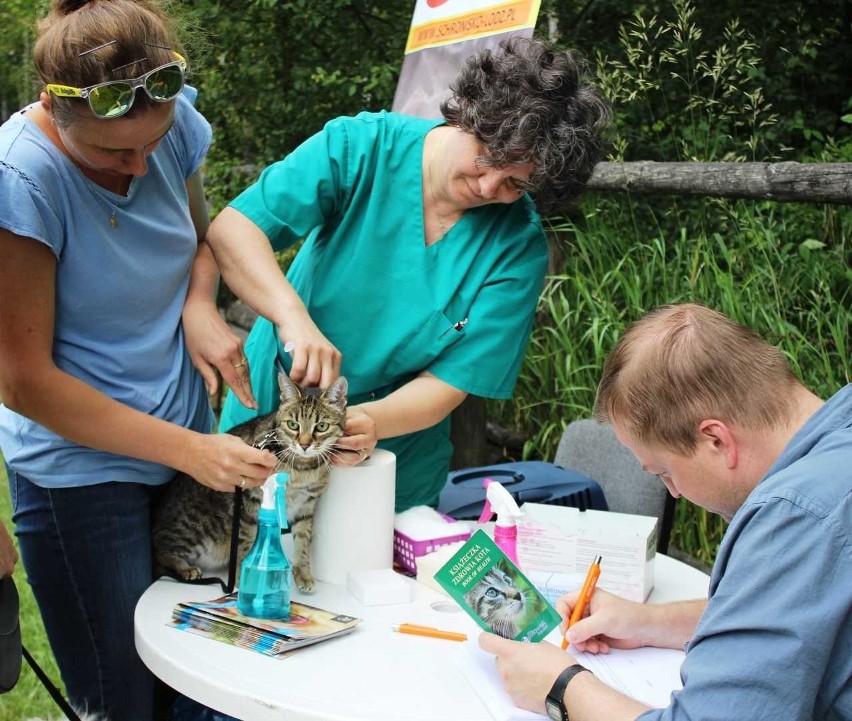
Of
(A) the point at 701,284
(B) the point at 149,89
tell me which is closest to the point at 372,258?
(B) the point at 149,89

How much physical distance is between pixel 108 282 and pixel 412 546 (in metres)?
0.87

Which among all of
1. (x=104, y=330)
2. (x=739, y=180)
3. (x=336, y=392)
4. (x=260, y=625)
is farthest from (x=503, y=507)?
(x=739, y=180)

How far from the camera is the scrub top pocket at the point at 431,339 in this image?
234cm

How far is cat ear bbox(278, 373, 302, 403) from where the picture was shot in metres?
2.11

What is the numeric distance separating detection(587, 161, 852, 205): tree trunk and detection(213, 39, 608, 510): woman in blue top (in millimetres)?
1182

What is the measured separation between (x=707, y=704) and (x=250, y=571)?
92 centimetres

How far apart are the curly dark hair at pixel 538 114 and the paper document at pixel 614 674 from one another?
41.1 inches

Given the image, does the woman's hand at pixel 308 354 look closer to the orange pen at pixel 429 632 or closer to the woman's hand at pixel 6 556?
the orange pen at pixel 429 632

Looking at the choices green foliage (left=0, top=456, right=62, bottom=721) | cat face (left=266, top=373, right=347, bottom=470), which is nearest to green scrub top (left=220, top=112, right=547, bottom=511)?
cat face (left=266, top=373, right=347, bottom=470)

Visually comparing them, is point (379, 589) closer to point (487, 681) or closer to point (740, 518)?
point (487, 681)

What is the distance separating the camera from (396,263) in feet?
7.86

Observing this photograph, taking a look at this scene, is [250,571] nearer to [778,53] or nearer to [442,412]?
[442,412]

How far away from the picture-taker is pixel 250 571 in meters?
1.83

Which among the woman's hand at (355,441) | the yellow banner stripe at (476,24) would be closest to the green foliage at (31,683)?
the woman's hand at (355,441)
